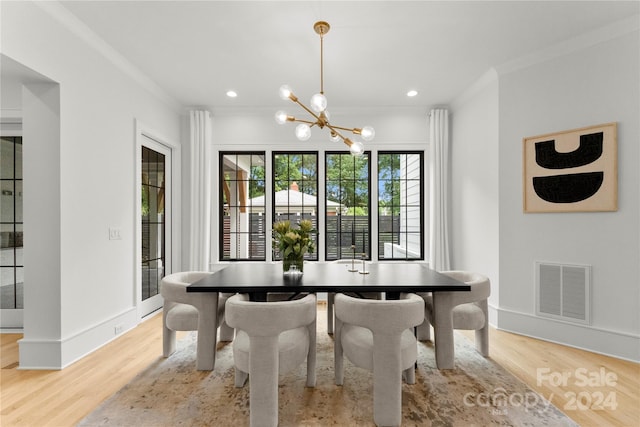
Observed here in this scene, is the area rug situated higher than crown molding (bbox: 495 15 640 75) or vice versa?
crown molding (bbox: 495 15 640 75)

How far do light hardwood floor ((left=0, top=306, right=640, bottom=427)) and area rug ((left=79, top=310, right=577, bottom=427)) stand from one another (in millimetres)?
147

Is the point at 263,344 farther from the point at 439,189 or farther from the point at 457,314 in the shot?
the point at 439,189

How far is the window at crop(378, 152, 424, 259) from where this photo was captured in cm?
479

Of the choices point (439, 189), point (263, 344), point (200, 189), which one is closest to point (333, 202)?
point (439, 189)

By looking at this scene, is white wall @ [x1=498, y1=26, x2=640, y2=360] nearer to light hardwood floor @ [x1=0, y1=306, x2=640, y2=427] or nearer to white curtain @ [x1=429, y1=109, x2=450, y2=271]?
light hardwood floor @ [x1=0, y1=306, x2=640, y2=427]

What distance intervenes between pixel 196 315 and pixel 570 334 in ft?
11.3

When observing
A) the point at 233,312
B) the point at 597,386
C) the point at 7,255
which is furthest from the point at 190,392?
the point at 597,386

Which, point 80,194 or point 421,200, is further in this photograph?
point 421,200

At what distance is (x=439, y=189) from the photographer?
14.7ft

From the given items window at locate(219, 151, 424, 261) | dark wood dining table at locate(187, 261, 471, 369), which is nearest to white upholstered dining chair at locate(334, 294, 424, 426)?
dark wood dining table at locate(187, 261, 471, 369)

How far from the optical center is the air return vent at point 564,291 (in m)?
2.95

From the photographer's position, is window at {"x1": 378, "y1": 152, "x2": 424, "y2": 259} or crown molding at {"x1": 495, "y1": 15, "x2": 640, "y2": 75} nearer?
crown molding at {"x1": 495, "y1": 15, "x2": 640, "y2": 75}

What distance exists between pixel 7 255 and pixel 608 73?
5.99m

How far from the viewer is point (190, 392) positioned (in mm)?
2215
